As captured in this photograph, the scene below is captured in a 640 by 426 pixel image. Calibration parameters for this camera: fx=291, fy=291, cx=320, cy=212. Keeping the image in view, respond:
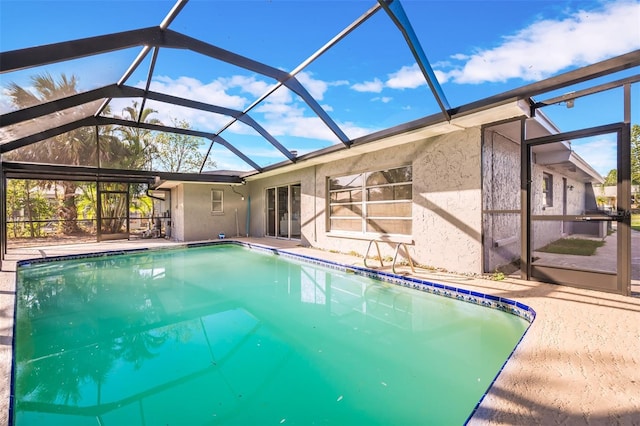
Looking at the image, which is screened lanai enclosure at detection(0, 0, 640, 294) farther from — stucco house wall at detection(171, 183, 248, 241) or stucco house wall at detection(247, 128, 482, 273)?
stucco house wall at detection(171, 183, 248, 241)

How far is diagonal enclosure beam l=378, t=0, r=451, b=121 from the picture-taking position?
3.71 metres

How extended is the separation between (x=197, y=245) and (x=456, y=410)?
34.2 feet

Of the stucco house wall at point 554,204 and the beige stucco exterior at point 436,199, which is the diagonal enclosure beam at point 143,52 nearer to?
the beige stucco exterior at point 436,199

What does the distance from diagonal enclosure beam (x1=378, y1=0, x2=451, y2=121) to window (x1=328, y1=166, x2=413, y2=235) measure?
199 centimetres

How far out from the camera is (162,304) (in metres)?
4.66

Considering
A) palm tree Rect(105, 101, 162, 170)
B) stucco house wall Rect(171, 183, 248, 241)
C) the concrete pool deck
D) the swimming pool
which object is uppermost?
palm tree Rect(105, 101, 162, 170)

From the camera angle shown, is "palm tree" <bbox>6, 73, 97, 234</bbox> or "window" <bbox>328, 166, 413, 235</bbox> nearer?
"palm tree" <bbox>6, 73, 97, 234</bbox>

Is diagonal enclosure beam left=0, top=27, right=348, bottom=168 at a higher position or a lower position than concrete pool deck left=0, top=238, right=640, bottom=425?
higher

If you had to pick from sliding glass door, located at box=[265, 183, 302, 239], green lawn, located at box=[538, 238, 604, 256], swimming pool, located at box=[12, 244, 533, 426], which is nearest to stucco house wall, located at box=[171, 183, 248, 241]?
sliding glass door, located at box=[265, 183, 302, 239]

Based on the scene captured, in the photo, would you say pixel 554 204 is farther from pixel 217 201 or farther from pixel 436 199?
pixel 217 201

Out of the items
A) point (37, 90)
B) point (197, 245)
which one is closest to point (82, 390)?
point (37, 90)

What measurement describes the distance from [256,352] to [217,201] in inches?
427

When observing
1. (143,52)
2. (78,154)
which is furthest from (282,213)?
(143,52)

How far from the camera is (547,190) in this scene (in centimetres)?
709
